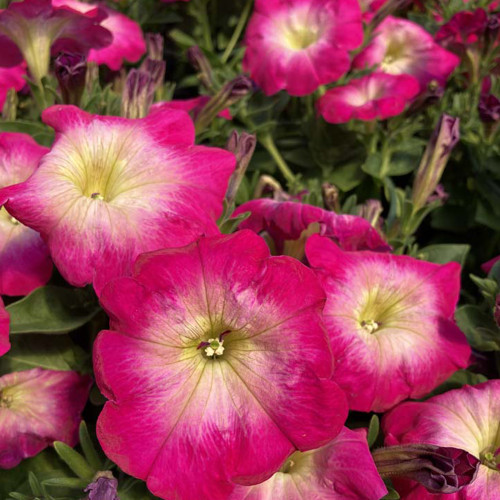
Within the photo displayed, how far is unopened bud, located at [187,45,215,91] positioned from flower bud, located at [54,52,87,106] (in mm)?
436

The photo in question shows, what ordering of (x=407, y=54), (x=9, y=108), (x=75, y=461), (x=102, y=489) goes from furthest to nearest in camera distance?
(x=407, y=54)
(x=9, y=108)
(x=75, y=461)
(x=102, y=489)

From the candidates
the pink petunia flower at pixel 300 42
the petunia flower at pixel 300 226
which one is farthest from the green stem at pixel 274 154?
the petunia flower at pixel 300 226

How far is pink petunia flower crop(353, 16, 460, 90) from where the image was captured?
1.38 meters

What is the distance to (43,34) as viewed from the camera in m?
1.03

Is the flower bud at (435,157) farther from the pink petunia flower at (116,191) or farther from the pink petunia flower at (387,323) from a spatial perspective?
the pink petunia flower at (116,191)

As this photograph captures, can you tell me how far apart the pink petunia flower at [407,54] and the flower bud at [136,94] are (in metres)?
0.58

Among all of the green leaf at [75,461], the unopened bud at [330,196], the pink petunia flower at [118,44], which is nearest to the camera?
the green leaf at [75,461]

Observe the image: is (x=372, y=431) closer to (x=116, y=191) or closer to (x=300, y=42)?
(x=116, y=191)

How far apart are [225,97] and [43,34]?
30 cm

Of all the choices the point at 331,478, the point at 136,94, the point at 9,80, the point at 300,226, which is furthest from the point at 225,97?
the point at 331,478

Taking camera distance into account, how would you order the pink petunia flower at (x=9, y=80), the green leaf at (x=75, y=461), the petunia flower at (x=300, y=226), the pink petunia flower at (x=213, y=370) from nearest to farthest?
1. the pink petunia flower at (x=213, y=370)
2. the green leaf at (x=75, y=461)
3. the petunia flower at (x=300, y=226)
4. the pink petunia flower at (x=9, y=80)

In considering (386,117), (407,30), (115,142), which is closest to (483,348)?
(386,117)

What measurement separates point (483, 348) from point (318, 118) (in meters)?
0.61

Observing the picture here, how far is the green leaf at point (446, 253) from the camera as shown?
112 cm
